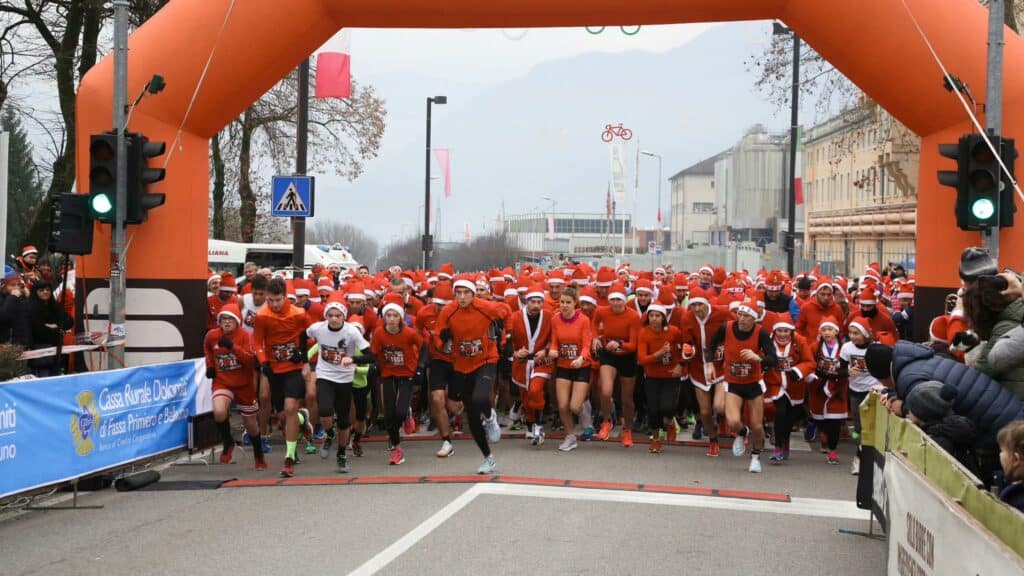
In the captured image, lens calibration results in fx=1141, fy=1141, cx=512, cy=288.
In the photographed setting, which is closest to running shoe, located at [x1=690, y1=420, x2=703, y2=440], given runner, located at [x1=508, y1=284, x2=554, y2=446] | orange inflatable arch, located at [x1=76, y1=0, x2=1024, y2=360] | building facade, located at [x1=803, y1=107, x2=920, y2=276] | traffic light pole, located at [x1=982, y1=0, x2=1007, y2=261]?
runner, located at [x1=508, y1=284, x2=554, y2=446]

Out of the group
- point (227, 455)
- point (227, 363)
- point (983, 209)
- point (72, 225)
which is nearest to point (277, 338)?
point (227, 363)

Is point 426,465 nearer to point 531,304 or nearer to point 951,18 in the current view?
point 531,304

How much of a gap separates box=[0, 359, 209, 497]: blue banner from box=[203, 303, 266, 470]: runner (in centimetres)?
43

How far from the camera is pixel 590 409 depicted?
15.6 meters

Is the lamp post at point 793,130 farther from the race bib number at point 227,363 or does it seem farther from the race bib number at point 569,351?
the race bib number at point 227,363

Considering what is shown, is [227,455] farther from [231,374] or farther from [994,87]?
[994,87]

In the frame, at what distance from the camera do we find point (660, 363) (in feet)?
44.6

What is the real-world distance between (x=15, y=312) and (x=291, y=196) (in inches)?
237

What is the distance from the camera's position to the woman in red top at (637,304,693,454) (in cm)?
1353

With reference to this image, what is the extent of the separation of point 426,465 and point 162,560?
4597mm

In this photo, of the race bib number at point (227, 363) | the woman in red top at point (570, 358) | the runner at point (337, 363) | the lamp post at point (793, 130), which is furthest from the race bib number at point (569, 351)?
the lamp post at point (793, 130)

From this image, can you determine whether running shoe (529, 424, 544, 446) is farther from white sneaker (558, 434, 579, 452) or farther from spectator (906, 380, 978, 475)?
spectator (906, 380, 978, 475)

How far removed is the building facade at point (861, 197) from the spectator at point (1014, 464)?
24955mm

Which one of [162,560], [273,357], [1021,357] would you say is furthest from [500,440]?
[1021,357]
